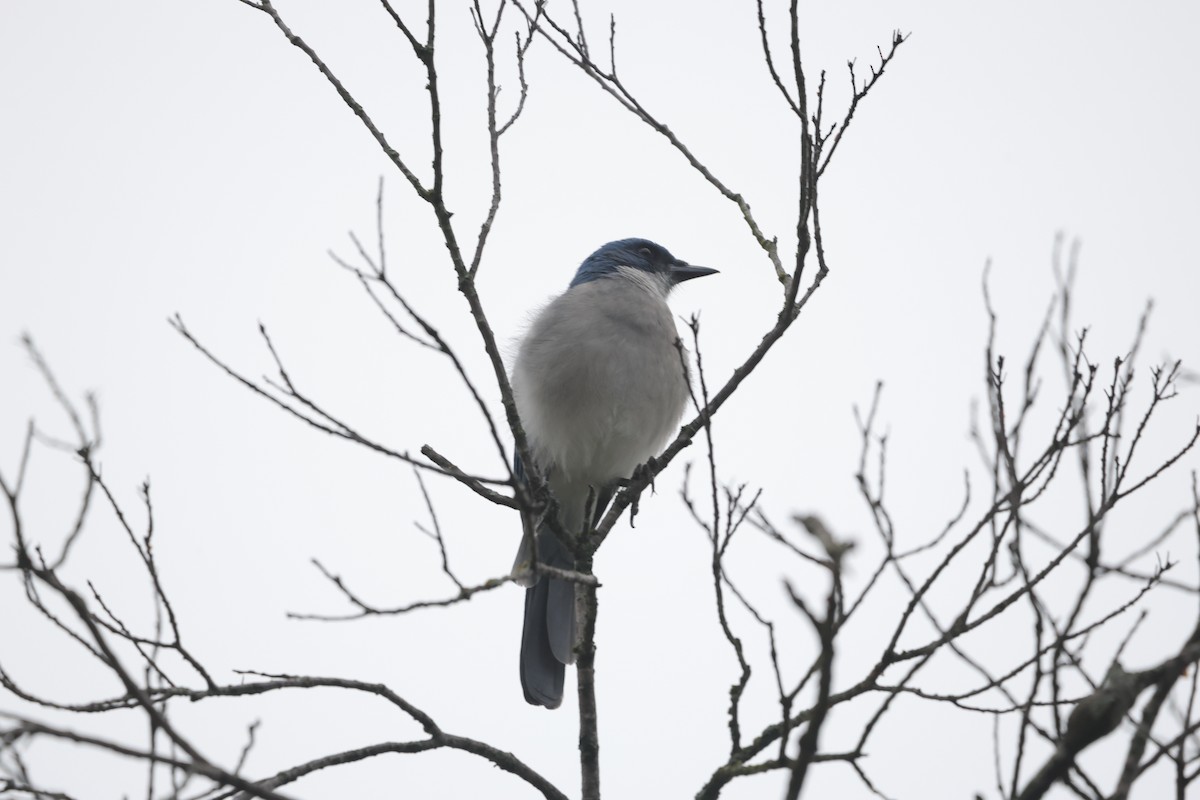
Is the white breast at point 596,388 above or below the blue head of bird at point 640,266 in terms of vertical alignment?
below

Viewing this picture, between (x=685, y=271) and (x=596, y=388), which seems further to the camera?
(x=685, y=271)

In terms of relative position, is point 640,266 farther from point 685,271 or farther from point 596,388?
point 596,388

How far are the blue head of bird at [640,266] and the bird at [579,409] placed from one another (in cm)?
51

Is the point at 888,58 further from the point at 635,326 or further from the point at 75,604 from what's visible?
the point at 75,604

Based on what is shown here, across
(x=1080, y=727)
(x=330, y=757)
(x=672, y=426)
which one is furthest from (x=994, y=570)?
(x=672, y=426)

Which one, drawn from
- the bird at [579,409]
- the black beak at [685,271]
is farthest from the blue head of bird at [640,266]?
the bird at [579,409]

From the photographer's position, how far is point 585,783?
3.62 m

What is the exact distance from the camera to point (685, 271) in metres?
7.14

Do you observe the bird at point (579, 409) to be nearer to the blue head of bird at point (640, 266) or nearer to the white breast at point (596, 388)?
the white breast at point (596, 388)

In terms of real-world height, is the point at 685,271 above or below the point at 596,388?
above

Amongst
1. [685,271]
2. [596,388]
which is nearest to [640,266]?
[685,271]

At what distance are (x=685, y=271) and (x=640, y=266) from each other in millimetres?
371

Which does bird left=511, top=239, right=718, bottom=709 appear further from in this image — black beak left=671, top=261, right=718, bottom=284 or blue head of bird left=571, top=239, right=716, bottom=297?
black beak left=671, top=261, right=718, bottom=284

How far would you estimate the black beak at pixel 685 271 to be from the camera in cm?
712
